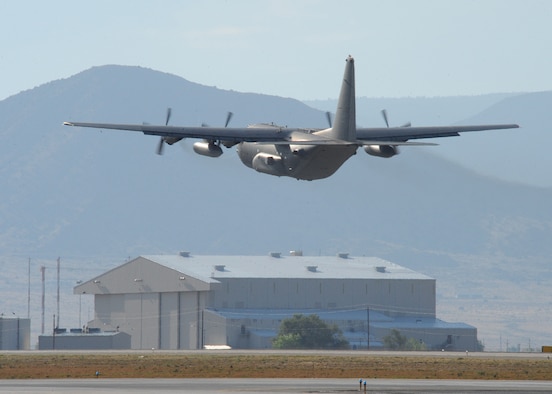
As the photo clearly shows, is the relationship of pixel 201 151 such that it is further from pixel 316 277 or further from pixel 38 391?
pixel 316 277

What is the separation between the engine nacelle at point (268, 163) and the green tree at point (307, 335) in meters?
75.8

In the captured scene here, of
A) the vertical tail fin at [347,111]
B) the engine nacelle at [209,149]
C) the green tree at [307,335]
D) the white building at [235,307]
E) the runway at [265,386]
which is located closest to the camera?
the runway at [265,386]

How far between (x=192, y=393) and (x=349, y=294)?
125978 mm

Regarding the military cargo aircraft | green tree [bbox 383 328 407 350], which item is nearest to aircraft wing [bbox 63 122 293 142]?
the military cargo aircraft

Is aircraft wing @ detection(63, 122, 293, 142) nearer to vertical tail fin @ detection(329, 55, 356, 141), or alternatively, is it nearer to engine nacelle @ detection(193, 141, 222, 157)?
engine nacelle @ detection(193, 141, 222, 157)

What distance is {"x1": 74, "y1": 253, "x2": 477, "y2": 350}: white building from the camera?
184750 millimetres

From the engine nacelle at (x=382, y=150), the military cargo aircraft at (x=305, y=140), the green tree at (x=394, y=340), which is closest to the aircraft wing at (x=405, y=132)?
the military cargo aircraft at (x=305, y=140)

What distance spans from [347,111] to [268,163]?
7895mm

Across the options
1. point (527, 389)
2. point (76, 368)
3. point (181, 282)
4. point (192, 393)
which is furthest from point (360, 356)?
point (181, 282)

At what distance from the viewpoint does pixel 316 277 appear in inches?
7844

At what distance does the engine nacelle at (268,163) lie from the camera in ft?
310

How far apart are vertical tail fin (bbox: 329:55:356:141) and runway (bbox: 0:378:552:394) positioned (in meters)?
17.9

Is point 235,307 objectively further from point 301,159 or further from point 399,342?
point 301,159

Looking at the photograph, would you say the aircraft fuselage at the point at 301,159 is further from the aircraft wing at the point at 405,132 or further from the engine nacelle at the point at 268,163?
the aircraft wing at the point at 405,132
